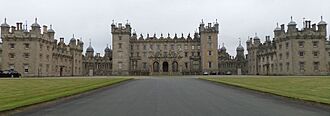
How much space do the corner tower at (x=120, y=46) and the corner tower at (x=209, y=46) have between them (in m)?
25.1

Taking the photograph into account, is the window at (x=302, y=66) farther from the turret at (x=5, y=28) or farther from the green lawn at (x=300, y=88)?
the turret at (x=5, y=28)

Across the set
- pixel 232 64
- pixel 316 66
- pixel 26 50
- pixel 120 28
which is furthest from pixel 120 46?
pixel 316 66

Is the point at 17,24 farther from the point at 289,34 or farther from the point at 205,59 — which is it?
the point at 289,34

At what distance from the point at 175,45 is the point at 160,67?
14031 millimetres

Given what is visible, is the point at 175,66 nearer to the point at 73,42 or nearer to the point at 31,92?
the point at 73,42

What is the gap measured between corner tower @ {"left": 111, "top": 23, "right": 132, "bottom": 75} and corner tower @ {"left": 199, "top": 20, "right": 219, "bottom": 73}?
25.1 meters

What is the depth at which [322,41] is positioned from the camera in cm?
9412

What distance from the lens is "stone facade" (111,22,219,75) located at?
122 m

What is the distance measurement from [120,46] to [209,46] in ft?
97.3

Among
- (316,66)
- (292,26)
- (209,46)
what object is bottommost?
(316,66)

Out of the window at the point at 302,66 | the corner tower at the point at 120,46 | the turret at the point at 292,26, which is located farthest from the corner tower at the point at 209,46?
the window at the point at 302,66

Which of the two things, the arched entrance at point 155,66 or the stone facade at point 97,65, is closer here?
the arched entrance at point 155,66

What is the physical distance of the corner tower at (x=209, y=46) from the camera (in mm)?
125000

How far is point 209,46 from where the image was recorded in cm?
12544
